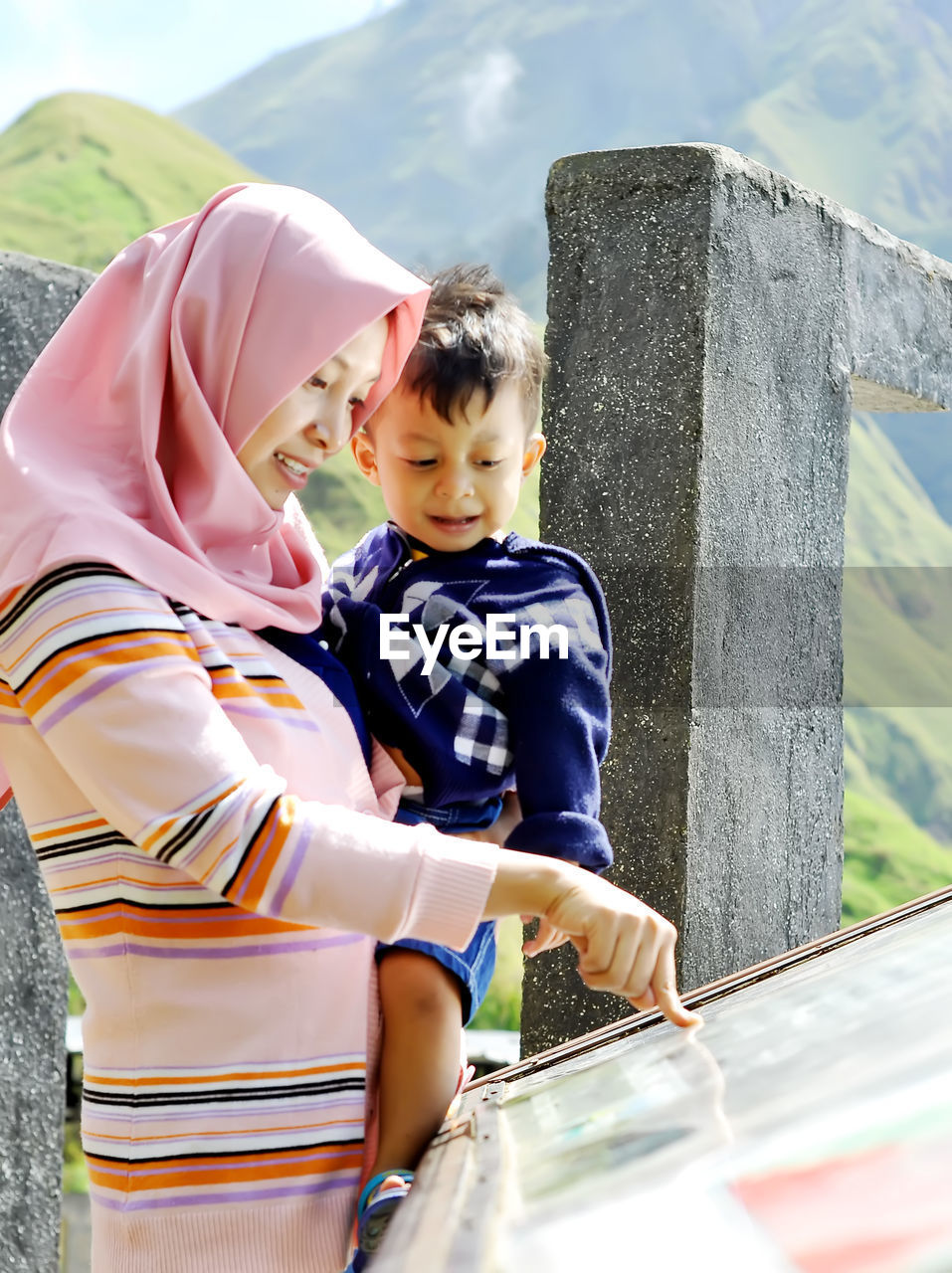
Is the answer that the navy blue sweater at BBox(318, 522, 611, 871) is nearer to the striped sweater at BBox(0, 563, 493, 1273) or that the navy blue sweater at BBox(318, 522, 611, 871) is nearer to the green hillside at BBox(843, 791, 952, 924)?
the striped sweater at BBox(0, 563, 493, 1273)

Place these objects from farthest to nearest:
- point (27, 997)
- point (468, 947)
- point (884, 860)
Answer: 1. point (884, 860)
2. point (27, 997)
3. point (468, 947)

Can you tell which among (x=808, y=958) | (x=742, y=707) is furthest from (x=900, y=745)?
(x=808, y=958)

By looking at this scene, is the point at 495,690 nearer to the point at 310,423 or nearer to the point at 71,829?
the point at 310,423

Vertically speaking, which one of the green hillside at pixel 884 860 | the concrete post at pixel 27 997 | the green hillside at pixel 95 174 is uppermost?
the green hillside at pixel 95 174

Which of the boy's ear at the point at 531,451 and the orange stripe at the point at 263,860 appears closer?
the orange stripe at the point at 263,860

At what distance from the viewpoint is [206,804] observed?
116 centimetres

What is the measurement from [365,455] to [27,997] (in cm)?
143

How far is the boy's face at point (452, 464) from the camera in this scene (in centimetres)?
169

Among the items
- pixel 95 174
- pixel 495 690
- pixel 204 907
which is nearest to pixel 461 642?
pixel 495 690

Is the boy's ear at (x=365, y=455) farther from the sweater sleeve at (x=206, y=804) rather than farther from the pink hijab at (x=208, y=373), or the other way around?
the sweater sleeve at (x=206, y=804)

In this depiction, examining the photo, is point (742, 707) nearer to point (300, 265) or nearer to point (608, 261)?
point (608, 261)

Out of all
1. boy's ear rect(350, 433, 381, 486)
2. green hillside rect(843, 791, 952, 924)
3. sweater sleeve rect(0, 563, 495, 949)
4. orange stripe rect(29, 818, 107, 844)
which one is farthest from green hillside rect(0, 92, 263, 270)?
sweater sleeve rect(0, 563, 495, 949)

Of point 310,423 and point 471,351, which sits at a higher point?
point 471,351

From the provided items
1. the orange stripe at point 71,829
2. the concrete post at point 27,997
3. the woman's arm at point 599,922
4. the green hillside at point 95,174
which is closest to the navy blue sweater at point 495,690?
the woman's arm at point 599,922
